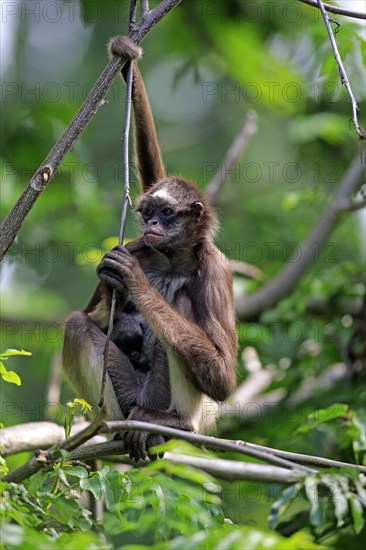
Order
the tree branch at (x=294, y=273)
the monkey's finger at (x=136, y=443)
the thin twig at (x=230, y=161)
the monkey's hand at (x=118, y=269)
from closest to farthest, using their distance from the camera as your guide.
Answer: the monkey's finger at (x=136, y=443)
the monkey's hand at (x=118, y=269)
the tree branch at (x=294, y=273)
the thin twig at (x=230, y=161)

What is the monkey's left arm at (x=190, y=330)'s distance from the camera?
8.22 metres

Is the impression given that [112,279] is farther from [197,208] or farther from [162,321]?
[197,208]

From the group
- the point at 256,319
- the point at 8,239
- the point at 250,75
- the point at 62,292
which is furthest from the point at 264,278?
the point at 62,292

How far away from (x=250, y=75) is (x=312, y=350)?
4.41 meters

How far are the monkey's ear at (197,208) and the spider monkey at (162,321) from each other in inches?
0.4

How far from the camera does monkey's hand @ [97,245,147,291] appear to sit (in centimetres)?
814

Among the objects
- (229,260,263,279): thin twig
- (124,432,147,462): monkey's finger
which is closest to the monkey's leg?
(124,432,147,462): monkey's finger

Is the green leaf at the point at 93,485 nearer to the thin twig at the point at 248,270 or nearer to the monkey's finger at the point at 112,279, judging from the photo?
the monkey's finger at the point at 112,279

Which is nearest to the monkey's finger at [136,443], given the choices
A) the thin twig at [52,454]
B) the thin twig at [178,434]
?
the thin twig at [52,454]

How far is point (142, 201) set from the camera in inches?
363

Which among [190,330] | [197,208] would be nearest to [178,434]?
[190,330]

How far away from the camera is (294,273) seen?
13328mm

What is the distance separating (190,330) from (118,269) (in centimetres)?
97

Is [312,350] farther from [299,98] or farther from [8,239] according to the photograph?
[8,239]
